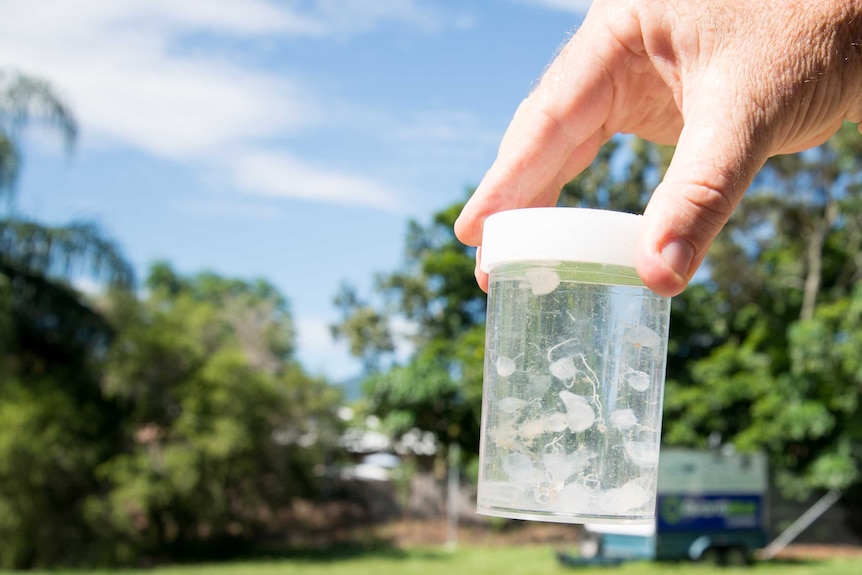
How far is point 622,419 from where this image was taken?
3.88 ft

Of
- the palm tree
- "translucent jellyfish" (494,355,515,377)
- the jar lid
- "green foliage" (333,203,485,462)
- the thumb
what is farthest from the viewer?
"green foliage" (333,203,485,462)

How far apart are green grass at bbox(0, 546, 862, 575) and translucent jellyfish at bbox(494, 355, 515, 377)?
12878 mm

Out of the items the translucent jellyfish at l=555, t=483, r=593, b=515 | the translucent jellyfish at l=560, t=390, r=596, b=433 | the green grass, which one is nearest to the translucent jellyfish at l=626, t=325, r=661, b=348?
the translucent jellyfish at l=560, t=390, r=596, b=433

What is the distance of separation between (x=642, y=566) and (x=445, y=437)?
23.3ft

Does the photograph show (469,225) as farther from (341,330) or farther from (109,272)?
(341,330)

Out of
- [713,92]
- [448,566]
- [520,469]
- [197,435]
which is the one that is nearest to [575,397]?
[520,469]

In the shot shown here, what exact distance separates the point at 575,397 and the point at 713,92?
1.40 ft

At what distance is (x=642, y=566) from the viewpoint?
525 inches

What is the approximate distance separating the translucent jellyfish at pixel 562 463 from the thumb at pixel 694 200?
0.26 meters

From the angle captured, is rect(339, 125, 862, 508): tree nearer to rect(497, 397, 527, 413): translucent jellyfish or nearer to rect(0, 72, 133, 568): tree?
rect(0, 72, 133, 568): tree

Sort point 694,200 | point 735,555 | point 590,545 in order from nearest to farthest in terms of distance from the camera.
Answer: point 694,200 < point 590,545 < point 735,555

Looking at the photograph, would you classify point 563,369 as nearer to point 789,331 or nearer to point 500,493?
point 500,493

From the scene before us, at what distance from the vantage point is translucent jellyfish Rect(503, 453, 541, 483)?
3.80 ft

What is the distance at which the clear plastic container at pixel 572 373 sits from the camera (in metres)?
1.14
